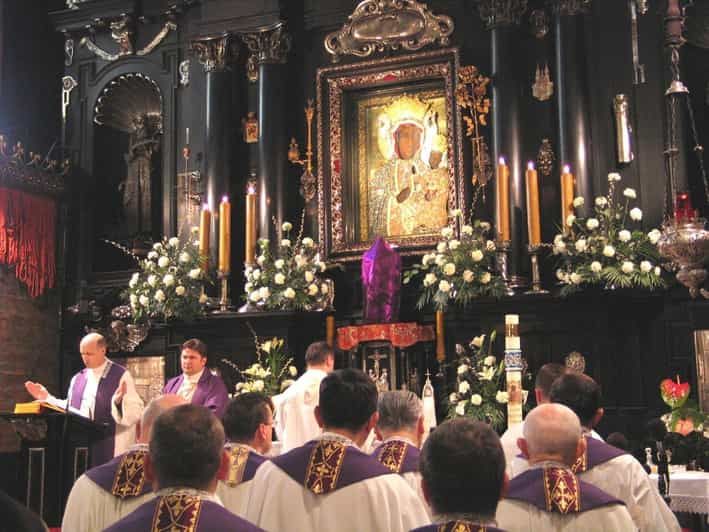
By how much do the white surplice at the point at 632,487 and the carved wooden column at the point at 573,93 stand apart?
22.2 feet

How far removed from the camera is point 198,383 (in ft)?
30.7

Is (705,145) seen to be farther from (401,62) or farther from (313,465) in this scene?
(313,465)

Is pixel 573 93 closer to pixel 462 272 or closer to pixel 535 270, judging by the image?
pixel 535 270

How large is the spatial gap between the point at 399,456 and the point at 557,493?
108 cm

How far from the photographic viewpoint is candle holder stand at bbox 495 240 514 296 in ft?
35.6

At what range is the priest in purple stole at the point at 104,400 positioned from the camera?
9.30m

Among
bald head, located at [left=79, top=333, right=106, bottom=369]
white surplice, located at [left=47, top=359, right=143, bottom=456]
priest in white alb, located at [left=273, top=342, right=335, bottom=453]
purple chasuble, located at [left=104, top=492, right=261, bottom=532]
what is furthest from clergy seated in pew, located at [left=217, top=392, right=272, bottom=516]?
bald head, located at [left=79, top=333, right=106, bottom=369]

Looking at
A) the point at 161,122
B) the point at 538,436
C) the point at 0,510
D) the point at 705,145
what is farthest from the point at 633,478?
the point at 161,122

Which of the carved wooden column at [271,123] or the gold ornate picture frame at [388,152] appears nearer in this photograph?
the gold ornate picture frame at [388,152]

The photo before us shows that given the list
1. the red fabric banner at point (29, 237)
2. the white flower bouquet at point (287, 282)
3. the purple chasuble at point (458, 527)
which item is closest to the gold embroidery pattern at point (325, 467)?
the purple chasuble at point (458, 527)

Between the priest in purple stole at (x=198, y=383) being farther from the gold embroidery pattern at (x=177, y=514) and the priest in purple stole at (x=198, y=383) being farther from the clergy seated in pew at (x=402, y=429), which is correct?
the gold embroidery pattern at (x=177, y=514)

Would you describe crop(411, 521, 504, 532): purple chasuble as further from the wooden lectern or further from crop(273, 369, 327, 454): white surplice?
the wooden lectern

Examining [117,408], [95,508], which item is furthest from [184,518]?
[117,408]

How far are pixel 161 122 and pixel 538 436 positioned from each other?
11.3m
